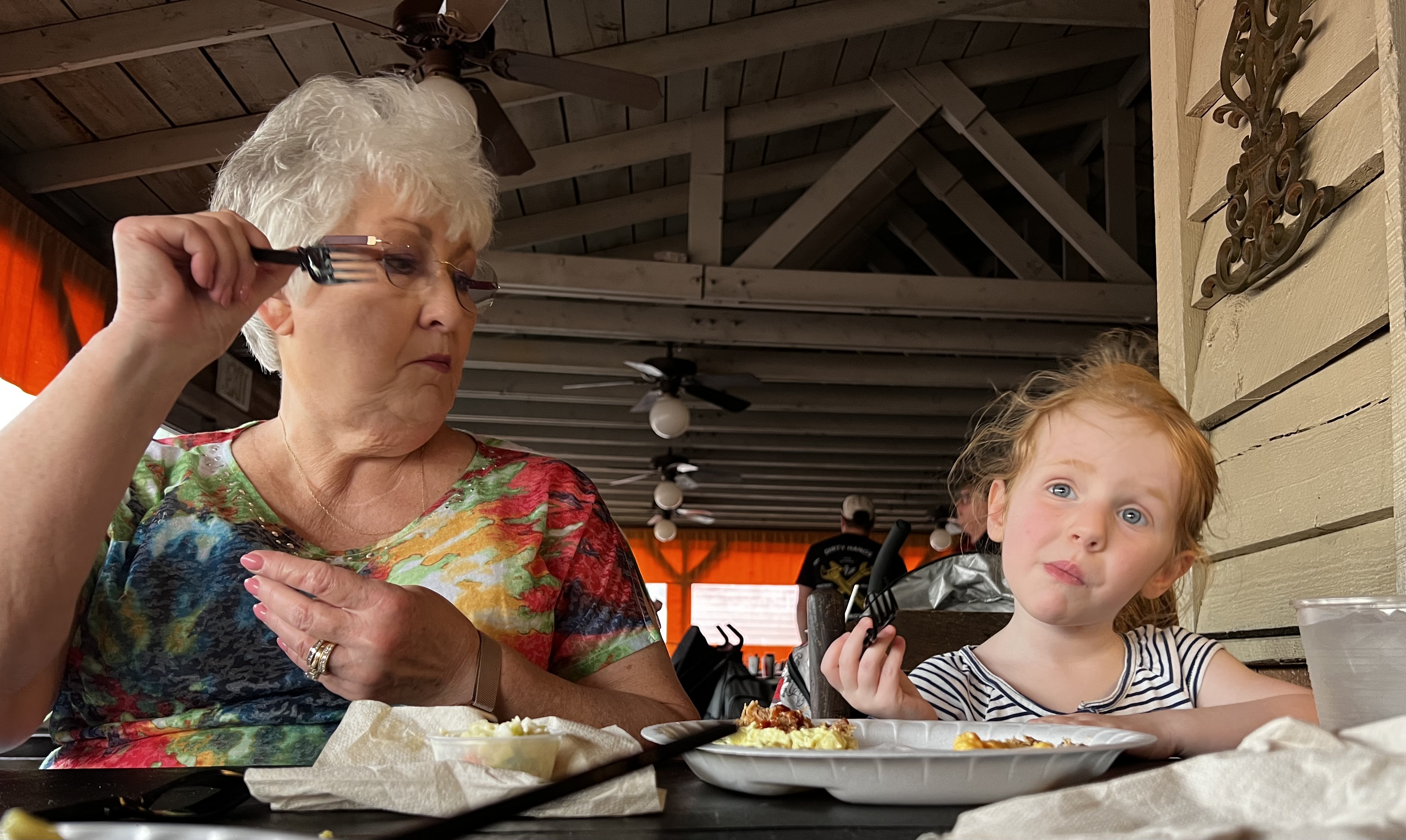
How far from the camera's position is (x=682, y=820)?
71 cm

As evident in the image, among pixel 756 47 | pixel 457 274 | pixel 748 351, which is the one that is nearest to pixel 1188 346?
pixel 457 274

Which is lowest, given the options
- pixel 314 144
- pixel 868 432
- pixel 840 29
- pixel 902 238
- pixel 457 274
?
pixel 457 274

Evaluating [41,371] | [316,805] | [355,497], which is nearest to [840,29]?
[41,371]


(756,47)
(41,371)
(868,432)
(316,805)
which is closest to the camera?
(316,805)

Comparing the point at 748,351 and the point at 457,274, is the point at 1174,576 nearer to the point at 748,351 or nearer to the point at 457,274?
the point at 457,274

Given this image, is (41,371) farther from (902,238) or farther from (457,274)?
(902,238)

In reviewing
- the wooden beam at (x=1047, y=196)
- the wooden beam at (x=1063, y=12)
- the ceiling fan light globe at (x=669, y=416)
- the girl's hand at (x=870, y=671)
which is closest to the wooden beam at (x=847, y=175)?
the wooden beam at (x=1047, y=196)

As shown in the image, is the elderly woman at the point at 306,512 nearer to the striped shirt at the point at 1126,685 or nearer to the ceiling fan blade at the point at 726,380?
the striped shirt at the point at 1126,685

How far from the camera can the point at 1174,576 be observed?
1.49 m

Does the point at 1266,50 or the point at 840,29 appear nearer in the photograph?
the point at 1266,50

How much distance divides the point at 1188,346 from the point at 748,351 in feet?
20.1

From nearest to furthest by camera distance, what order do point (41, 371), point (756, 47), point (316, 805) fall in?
point (316, 805) < point (41, 371) < point (756, 47)

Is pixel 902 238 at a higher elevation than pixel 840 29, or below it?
higher

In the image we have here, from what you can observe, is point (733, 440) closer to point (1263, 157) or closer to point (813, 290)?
point (813, 290)
